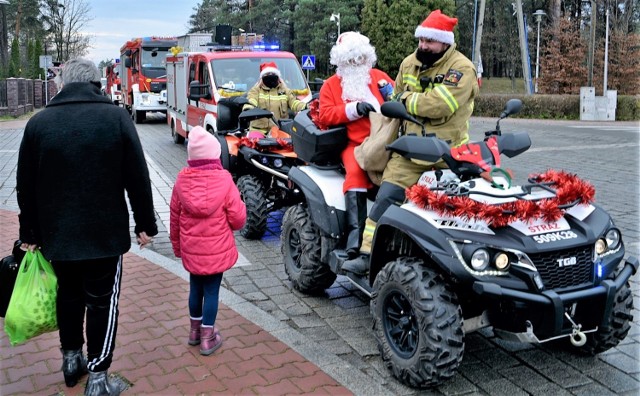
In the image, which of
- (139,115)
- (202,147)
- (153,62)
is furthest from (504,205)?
(139,115)

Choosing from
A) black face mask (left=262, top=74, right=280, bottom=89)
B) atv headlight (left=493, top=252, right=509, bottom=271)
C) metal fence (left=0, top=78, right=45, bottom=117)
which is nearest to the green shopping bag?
atv headlight (left=493, top=252, right=509, bottom=271)

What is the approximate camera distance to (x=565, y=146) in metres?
17.0

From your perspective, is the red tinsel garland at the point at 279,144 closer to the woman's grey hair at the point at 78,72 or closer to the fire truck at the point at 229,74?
the fire truck at the point at 229,74

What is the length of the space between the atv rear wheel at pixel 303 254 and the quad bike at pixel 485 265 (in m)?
1.13

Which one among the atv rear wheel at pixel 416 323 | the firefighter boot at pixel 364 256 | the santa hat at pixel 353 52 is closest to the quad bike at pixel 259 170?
the santa hat at pixel 353 52

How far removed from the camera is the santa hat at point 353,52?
542 cm

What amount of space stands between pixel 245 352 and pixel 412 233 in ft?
4.76

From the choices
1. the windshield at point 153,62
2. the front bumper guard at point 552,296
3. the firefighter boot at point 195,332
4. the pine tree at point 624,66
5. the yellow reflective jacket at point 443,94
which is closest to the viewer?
the front bumper guard at point 552,296

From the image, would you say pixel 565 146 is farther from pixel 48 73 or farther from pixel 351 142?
pixel 48 73

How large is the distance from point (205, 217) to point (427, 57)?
1.81 m

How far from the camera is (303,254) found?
5.64 meters

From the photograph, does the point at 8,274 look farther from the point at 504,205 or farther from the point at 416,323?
the point at 504,205

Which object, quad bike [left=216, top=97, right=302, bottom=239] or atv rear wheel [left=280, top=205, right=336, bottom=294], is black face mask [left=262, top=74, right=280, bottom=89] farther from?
atv rear wheel [left=280, top=205, right=336, bottom=294]

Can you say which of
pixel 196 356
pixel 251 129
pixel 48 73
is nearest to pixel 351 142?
pixel 196 356
